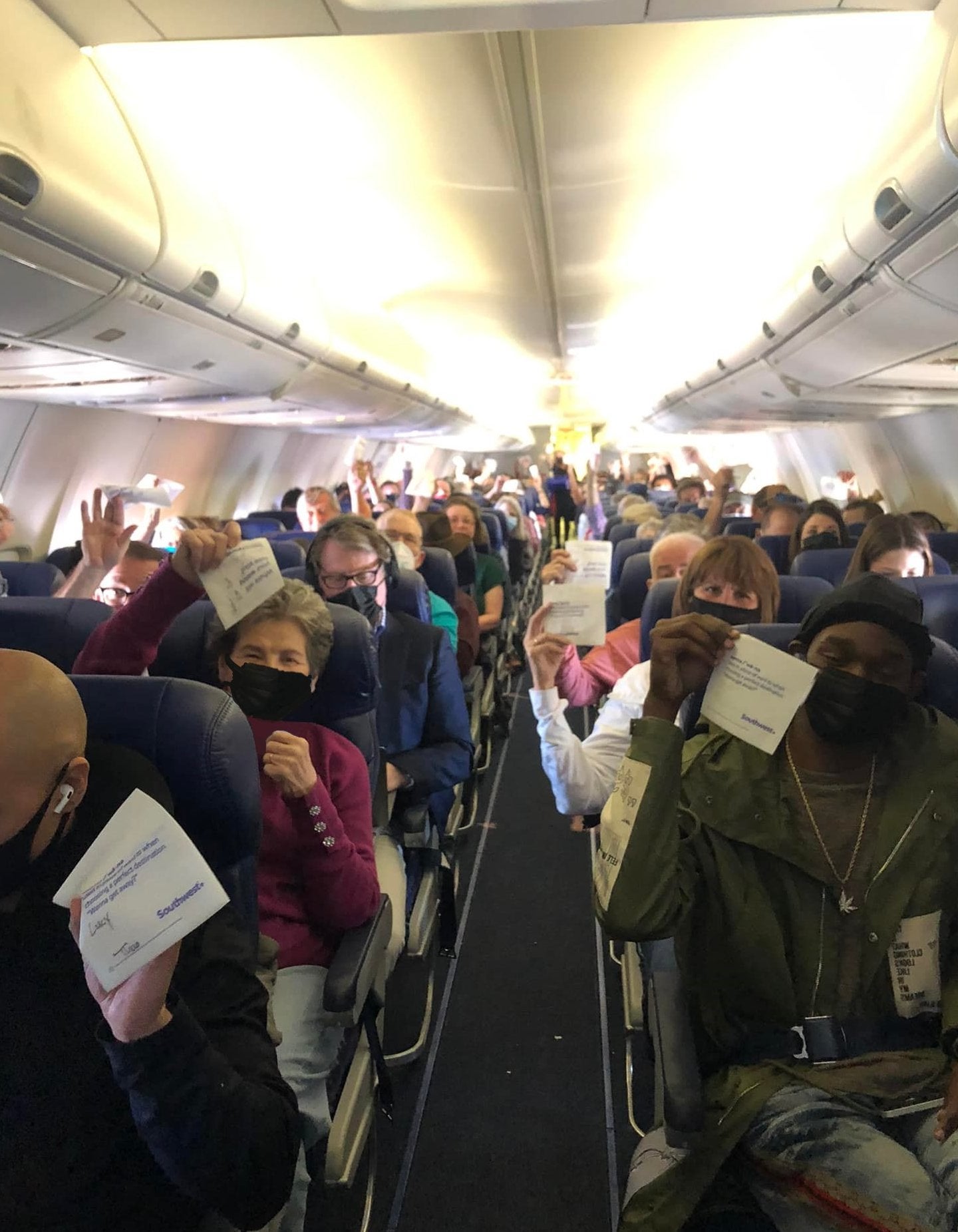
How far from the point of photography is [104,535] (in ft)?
12.1

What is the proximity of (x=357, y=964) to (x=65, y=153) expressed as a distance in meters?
2.50

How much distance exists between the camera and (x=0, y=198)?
90.8 inches

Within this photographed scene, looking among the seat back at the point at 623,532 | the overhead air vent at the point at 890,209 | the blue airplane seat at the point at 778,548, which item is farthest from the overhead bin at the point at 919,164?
the seat back at the point at 623,532

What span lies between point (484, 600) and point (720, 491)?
213 centimetres

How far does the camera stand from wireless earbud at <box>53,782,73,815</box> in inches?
55.1

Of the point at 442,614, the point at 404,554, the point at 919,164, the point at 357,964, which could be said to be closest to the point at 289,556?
the point at 404,554

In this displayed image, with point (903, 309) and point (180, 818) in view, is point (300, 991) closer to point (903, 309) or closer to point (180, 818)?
point (180, 818)

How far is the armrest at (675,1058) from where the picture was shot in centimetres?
169

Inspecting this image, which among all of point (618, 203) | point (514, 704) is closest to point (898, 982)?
point (618, 203)

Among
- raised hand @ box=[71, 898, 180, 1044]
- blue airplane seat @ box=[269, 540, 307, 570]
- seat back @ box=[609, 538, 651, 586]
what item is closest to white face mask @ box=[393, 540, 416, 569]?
blue airplane seat @ box=[269, 540, 307, 570]

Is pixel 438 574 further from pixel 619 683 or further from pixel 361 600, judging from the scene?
pixel 619 683

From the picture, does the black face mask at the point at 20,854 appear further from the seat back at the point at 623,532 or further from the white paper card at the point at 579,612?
the seat back at the point at 623,532

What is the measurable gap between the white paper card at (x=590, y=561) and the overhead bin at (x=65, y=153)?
6.21ft

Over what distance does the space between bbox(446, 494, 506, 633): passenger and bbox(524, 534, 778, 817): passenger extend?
11.8 feet
